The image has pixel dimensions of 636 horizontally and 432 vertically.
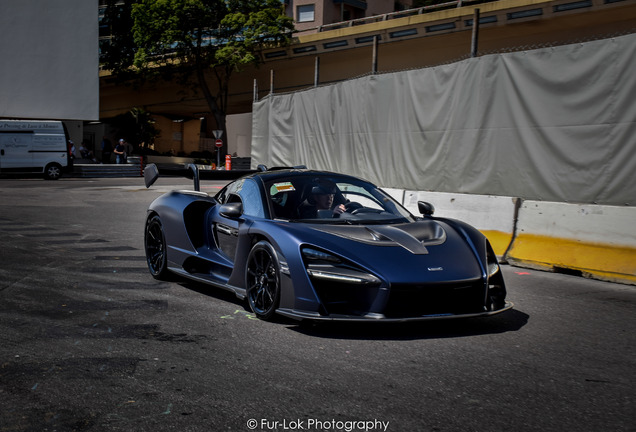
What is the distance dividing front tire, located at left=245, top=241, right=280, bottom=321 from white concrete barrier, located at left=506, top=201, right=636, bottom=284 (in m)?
4.39

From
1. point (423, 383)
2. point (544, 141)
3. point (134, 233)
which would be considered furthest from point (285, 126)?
point (423, 383)

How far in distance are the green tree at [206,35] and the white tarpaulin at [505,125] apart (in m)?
33.2

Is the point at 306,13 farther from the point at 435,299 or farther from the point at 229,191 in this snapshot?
the point at 435,299

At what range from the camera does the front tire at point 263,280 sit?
216 inches

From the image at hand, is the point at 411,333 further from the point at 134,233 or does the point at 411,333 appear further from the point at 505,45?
the point at 505,45

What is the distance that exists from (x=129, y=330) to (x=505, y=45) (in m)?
30.9

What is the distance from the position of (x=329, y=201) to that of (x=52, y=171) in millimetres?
26328

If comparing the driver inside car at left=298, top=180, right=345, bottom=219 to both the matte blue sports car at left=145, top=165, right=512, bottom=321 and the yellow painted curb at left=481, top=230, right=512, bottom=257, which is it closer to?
the matte blue sports car at left=145, top=165, right=512, bottom=321

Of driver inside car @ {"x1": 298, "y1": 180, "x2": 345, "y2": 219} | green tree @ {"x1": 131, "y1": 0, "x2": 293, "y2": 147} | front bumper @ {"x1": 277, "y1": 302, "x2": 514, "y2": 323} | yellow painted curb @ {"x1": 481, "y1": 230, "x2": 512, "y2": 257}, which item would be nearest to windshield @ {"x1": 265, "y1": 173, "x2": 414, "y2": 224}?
driver inside car @ {"x1": 298, "y1": 180, "x2": 345, "y2": 219}

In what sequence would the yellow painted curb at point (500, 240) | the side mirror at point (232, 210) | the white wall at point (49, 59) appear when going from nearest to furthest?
the side mirror at point (232, 210), the yellow painted curb at point (500, 240), the white wall at point (49, 59)

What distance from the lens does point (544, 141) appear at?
9.20 metres

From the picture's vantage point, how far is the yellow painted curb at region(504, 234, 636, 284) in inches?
314

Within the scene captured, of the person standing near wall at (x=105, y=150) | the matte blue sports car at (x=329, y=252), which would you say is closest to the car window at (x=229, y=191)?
the matte blue sports car at (x=329, y=252)

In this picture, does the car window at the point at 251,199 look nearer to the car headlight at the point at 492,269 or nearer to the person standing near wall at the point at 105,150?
the car headlight at the point at 492,269
